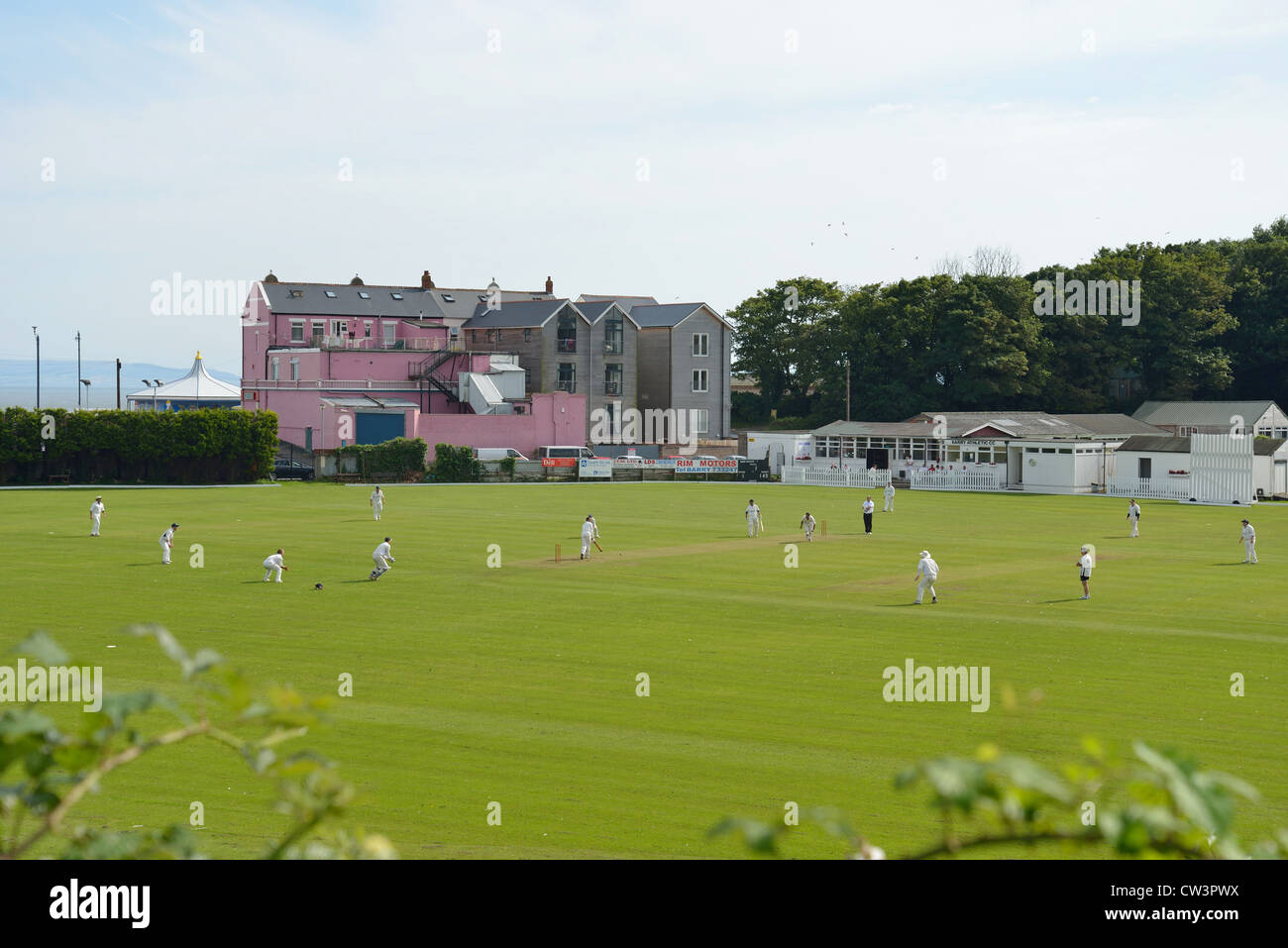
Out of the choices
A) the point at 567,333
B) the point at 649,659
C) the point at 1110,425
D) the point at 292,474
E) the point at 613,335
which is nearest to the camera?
the point at 649,659

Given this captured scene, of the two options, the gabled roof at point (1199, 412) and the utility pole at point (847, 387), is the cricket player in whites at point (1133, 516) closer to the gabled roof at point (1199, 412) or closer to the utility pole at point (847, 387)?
the gabled roof at point (1199, 412)

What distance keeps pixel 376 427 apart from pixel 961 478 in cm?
4380

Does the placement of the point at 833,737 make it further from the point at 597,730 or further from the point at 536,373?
the point at 536,373

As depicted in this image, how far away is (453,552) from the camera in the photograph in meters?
44.3

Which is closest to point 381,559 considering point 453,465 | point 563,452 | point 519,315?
point 453,465

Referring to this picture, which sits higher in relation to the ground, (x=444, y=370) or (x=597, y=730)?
(x=444, y=370)

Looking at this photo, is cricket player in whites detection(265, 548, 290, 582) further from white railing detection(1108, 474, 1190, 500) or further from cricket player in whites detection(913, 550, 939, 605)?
white railing detection(1108, 474, 1190, 500)

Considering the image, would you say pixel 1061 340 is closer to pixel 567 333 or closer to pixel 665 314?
pixel 665 314

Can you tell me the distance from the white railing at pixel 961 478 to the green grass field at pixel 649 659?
1282 inches

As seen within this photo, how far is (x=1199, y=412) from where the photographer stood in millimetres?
105312

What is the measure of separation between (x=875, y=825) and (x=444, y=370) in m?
95.5

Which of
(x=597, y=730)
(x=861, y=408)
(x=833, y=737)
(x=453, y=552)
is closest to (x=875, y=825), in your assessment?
(x=833, y=737)
